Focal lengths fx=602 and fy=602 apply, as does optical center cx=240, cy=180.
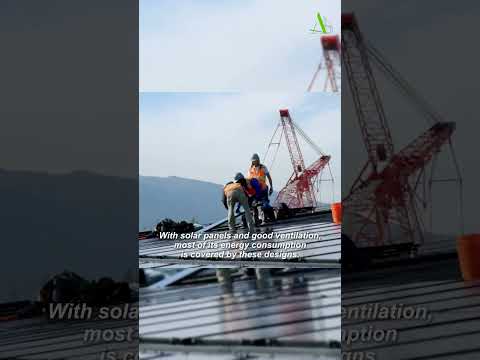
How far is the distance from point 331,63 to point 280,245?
232 cm

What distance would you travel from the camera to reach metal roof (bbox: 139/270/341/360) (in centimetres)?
508

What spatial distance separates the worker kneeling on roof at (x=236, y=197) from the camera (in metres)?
7.34

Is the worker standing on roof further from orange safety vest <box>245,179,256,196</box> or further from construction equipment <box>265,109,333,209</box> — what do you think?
construction equipment <box>265,109,333,209</box>

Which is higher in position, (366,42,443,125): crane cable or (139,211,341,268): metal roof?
(366,42,443,125): crane cable

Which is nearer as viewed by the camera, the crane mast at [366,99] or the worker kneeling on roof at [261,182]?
the crane mast at [366,99]

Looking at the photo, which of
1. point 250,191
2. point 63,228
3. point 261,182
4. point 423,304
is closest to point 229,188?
point 250,191

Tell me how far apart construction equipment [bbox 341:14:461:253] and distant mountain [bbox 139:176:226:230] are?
88.4 inches

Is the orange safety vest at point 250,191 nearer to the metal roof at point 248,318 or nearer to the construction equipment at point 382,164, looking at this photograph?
the metal roof at point 248,318

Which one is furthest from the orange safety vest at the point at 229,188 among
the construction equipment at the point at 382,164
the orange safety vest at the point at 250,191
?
the construction equipment at the point at 382,164

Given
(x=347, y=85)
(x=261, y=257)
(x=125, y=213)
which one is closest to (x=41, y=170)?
(x=125, y=213)

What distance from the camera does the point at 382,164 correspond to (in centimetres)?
534

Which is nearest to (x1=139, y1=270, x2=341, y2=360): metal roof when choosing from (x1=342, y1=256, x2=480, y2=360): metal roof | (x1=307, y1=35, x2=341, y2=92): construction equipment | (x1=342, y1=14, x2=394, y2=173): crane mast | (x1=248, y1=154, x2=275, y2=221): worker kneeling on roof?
(x1=342, y1=256, x2=480, y2=360): metal roof

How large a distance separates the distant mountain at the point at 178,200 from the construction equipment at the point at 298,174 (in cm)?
81

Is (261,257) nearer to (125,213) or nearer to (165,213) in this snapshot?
(165,213)
